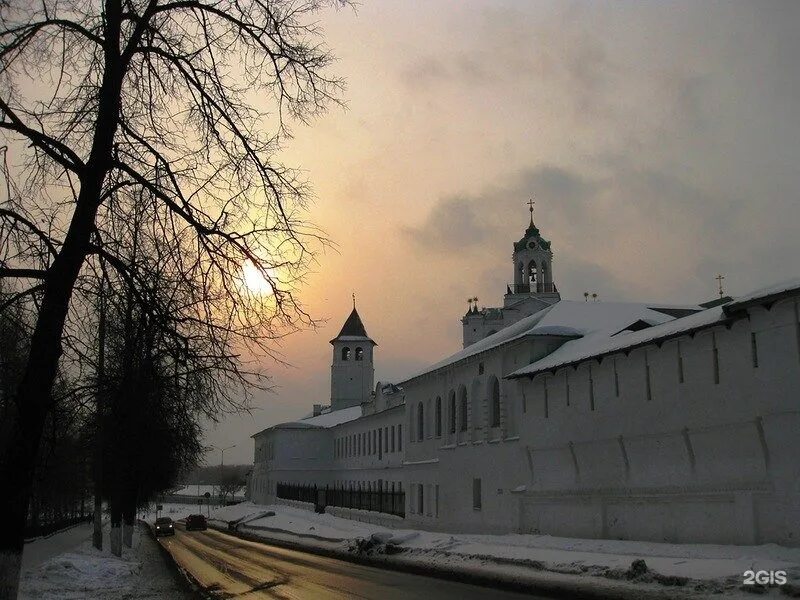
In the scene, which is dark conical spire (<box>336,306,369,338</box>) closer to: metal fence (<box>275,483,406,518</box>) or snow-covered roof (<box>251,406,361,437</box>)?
snow-covered roof (<box>251,406,361,437</box>)

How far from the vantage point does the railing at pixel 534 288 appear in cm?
7662

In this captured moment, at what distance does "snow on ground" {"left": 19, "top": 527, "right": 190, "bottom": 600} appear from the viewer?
51.5 ft

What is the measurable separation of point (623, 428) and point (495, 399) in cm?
1100

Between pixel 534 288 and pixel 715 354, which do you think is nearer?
pixel 715 354

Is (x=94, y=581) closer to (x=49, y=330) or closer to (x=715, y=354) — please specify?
(x=49, y=330)

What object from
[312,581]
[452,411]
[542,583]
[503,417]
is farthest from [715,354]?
[452,411]

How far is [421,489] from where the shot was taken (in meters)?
40.2

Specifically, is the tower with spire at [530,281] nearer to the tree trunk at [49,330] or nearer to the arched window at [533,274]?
the arched window at [533,274]

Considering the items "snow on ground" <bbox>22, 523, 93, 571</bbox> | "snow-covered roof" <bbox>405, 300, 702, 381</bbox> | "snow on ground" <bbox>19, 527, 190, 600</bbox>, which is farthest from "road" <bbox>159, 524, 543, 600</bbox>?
"snow-covered roof" <bbox>405, 300, 702, 381</bbox>

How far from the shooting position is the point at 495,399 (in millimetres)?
32125

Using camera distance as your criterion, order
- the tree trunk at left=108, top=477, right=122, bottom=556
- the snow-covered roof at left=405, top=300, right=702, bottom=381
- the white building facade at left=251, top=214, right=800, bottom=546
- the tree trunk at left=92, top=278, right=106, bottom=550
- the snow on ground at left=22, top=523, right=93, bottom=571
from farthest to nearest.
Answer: the snow-covered roof at left=405, top=300, right=702, bottom=381, the tree trunk at left=108, top=477, right=122, bottom=556, the snow on ground at left=22, top=523, right=93, bottom=571, the white building facade at left=251, top=214, right=800, bottom=546, the tree trunk at left=92, top=278, right=106, bottom=550

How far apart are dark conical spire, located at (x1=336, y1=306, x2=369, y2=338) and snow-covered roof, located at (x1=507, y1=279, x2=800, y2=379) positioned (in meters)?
70.3

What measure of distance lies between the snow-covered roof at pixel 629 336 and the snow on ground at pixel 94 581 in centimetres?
1306

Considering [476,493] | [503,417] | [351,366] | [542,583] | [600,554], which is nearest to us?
[542,583]
